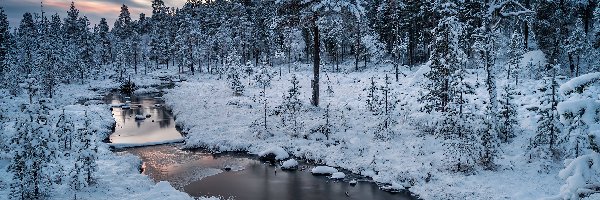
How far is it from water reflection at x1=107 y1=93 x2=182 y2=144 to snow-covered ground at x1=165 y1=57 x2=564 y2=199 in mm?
1250

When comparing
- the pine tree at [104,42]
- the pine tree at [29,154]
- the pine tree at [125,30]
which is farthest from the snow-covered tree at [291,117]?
the pine tree at [104,42]

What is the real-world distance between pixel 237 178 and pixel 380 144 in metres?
6.91

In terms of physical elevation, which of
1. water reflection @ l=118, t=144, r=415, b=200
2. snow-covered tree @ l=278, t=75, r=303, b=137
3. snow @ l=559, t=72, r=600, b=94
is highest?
snow @ l=559, t=72, r=600, b=94

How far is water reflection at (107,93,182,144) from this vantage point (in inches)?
1021

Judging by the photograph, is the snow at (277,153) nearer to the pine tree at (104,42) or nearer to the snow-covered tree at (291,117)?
the snow-covered tree at (291,117)

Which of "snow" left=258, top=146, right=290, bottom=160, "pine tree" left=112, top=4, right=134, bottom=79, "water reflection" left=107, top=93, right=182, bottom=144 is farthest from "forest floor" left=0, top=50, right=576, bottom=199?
"pine tree" left=112, top=4, right=134, bottom=79

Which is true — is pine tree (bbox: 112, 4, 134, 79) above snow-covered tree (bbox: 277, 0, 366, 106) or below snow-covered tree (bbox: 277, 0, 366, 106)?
above

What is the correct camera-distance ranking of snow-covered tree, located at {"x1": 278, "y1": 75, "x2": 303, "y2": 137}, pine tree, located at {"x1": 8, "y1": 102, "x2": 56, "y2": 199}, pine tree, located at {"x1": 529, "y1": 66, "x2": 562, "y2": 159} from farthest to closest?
snow-covered tree, located at {"x1": 278, "y1": 75, "x2": 303, "y2": 137} → pine tree, located at {"x1": 529, "y1": 66, "x2": 562, "y2": 159} → pine tree, located at {"x1": 8, "y1": 102, "x2": 56, "y2": 199}

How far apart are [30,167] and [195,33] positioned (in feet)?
216

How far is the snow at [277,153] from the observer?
20453 millimetres

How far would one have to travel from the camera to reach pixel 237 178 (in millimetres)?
17969

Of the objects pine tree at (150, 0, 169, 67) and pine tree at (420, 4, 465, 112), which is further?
pine tree at (150, 0, 169, 67)

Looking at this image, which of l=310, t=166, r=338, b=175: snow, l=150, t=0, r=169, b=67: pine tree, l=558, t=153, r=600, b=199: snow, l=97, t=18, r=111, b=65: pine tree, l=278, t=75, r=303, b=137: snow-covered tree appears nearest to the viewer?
l=558, t=153, r=600, b=199: snow

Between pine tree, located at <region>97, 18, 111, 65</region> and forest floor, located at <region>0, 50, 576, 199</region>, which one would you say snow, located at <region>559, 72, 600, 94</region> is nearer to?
forest floor, located at <region>0, 50, 576, 199</region>
